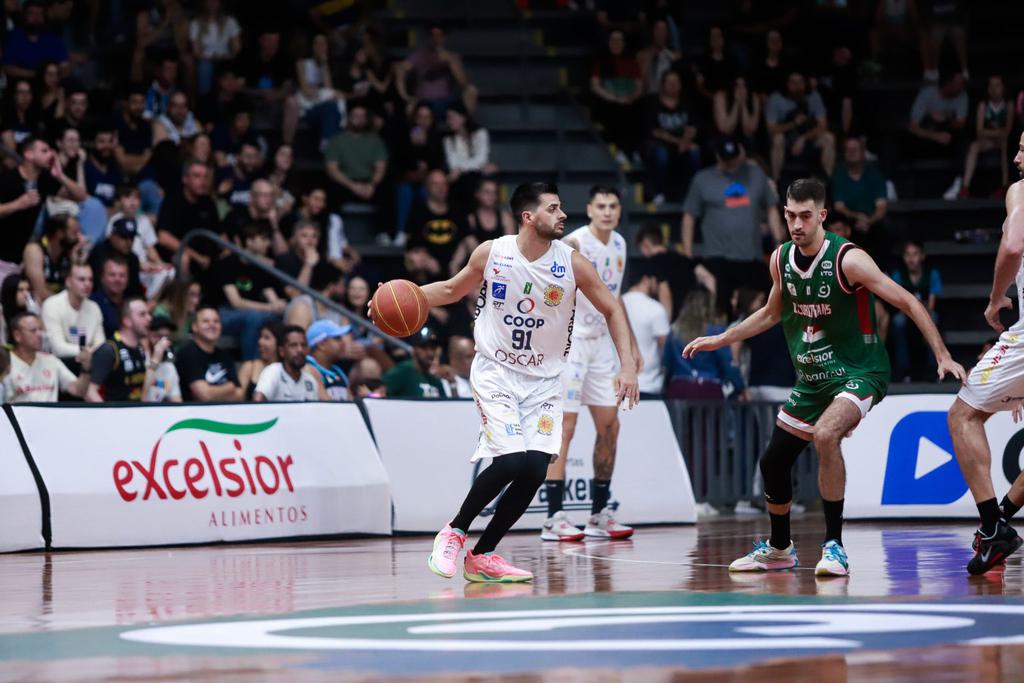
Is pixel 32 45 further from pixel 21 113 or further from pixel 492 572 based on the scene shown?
pixel 492 572

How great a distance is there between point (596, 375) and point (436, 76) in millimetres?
9824

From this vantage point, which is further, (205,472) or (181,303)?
(181,303)

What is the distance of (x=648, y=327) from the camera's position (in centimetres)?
1642

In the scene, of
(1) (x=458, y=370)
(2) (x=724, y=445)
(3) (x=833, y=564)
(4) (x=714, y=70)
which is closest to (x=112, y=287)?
(1) (x=458, y=370)

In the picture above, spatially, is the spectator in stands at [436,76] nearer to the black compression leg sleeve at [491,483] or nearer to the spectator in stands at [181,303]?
the spectator in stands at [181,303]

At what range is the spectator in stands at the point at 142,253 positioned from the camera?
16.8 metres

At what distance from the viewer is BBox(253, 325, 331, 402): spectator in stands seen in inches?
579

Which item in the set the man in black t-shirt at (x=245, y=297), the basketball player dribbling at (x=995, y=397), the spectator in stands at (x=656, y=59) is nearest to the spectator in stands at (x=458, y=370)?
the man in black t-shirt at (x=245, y=297)

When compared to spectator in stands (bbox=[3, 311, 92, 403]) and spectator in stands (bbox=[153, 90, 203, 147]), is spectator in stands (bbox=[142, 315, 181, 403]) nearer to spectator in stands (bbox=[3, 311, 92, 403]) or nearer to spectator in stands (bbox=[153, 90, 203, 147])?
spectator in stands (bbox=[3, 311, 92, 403])

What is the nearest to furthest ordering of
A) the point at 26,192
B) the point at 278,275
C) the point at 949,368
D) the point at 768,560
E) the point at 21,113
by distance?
the point at 949,368 → the point at 768,560 → the point at 26,192 → the point at 278,275 → the point at 21,113

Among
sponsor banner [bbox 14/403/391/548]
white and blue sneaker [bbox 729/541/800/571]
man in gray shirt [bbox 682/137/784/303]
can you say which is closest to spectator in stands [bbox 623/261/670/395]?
man in gray shirt [bbox 682/137/784/303]

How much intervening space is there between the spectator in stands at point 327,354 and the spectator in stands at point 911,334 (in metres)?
7.36

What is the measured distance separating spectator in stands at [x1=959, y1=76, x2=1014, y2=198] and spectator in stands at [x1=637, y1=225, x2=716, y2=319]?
5187 mm

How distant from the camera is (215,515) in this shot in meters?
13.2
